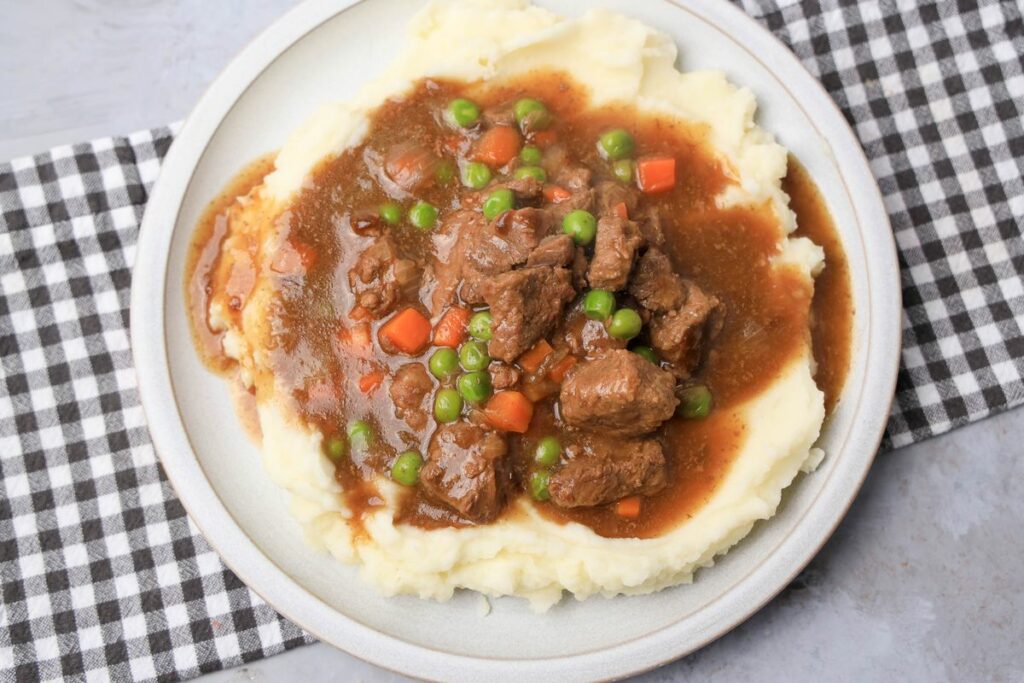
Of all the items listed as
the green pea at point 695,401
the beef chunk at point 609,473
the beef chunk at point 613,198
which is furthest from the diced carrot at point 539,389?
the beef chunk at point 613,198

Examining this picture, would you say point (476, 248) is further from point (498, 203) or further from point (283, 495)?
point (283, 495)

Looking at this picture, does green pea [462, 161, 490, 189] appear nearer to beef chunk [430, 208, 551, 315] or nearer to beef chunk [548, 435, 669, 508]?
beef chunk [430, 208, 551, 315]

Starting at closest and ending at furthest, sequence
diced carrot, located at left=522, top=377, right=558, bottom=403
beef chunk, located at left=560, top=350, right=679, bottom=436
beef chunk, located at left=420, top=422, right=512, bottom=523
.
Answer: beef chunk, located at left=560, top=350, right=679, bottom=436 → beef chunk, located at left=420, top=422, right=512, bottom=523 → diced carrot, located at left=522, top=377, right=558, bottom=403

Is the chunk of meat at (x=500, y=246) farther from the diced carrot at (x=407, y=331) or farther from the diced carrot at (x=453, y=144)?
the diced carrot at (x=453, y=144)

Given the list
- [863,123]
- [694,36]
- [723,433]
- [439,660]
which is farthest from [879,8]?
[439,660]

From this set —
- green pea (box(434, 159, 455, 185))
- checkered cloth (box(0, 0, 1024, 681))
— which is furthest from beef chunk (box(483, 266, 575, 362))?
checkered cloth (box(0, 0, 1024, 681))

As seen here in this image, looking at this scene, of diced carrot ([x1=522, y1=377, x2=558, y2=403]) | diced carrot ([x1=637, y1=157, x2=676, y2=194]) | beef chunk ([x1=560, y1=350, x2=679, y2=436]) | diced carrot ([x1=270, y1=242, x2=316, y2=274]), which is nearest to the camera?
beef chunk ([x1=560, y1=350, x2=679, y2=436])

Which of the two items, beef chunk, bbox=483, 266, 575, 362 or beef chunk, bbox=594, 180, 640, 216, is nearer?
beef chunk, bbox=483, 266, 575, 362
